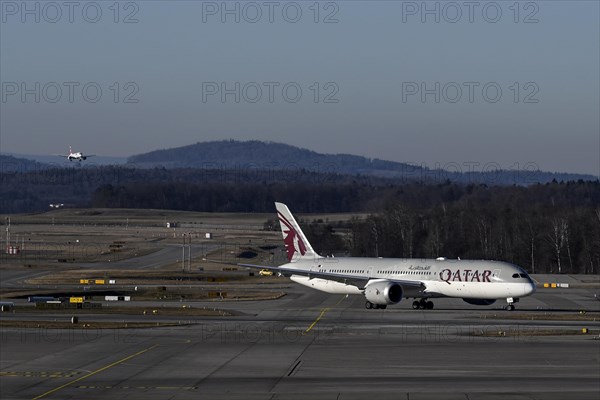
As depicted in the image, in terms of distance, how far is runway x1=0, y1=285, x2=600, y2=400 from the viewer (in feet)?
124

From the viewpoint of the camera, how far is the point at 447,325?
64562 millimetres

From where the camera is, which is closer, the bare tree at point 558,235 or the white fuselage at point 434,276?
the white fuselage at point 434,276

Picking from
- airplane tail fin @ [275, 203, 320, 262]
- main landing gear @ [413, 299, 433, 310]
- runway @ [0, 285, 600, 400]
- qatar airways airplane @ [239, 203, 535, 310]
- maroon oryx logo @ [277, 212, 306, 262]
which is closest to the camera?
runway @ [0, 285, 600, 400]

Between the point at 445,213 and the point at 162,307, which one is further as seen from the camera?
the point at 445,213

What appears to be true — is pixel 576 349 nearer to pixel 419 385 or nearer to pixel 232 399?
pixel 419 385

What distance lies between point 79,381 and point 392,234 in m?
111

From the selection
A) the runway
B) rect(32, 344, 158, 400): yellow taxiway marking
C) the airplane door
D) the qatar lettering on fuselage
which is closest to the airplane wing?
the qatar lettering on fuselage

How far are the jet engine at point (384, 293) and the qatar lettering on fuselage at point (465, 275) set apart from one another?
131 inches

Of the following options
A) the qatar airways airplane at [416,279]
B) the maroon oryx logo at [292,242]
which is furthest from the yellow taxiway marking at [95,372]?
the maroon oryx logo at [292,242]

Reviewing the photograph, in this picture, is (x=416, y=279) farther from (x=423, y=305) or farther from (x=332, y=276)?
(x=332, y=276)

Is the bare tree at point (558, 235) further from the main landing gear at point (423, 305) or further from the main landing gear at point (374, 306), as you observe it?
the main landing gear at point (374, 306)

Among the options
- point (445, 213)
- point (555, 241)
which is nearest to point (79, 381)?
point (555, 241)

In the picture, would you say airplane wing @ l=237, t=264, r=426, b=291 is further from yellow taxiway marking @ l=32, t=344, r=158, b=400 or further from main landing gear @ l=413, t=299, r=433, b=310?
yellow taxiway marking @ l=32, t=344, r=158, b=400

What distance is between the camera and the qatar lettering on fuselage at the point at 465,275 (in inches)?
2963
